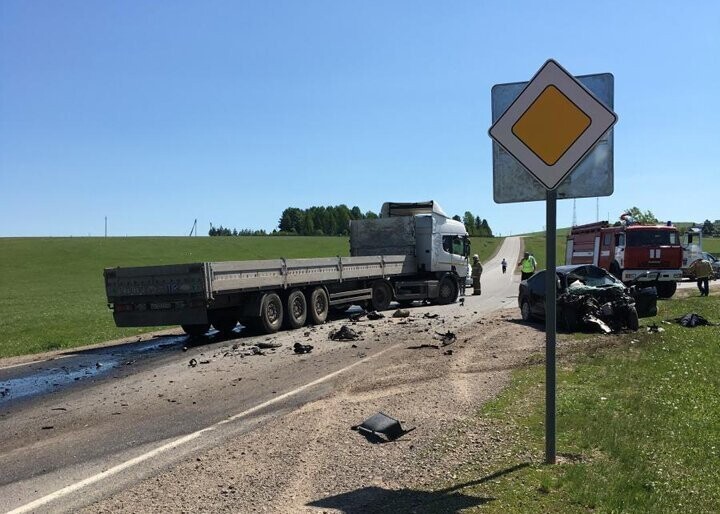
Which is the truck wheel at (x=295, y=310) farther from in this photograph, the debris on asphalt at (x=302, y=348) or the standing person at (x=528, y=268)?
the standing person at (x=528, y=268)

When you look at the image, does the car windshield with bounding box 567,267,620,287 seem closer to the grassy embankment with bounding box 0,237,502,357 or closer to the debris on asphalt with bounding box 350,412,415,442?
the debris on asphalt with bounding box 350,412,415,442

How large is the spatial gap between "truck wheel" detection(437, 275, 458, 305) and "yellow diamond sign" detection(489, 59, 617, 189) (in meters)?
18.3

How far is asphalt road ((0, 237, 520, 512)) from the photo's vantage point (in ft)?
16.2

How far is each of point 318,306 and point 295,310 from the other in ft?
3.69

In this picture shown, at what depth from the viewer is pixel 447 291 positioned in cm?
2292

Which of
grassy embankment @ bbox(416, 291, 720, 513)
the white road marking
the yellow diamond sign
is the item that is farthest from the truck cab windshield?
the yellow diamond sign

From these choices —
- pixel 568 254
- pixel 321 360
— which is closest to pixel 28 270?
pixel 568 254

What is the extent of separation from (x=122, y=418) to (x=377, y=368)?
3762mm

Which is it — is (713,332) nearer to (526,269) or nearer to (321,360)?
(321,360)

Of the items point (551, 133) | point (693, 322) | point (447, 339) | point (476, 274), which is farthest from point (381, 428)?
point (476, 274)

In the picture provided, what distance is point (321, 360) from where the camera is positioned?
10.5 meters

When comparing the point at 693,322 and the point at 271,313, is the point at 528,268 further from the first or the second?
the point at 271,313

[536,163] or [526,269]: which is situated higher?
[536,163]

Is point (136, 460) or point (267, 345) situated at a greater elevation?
point (136, 460)
